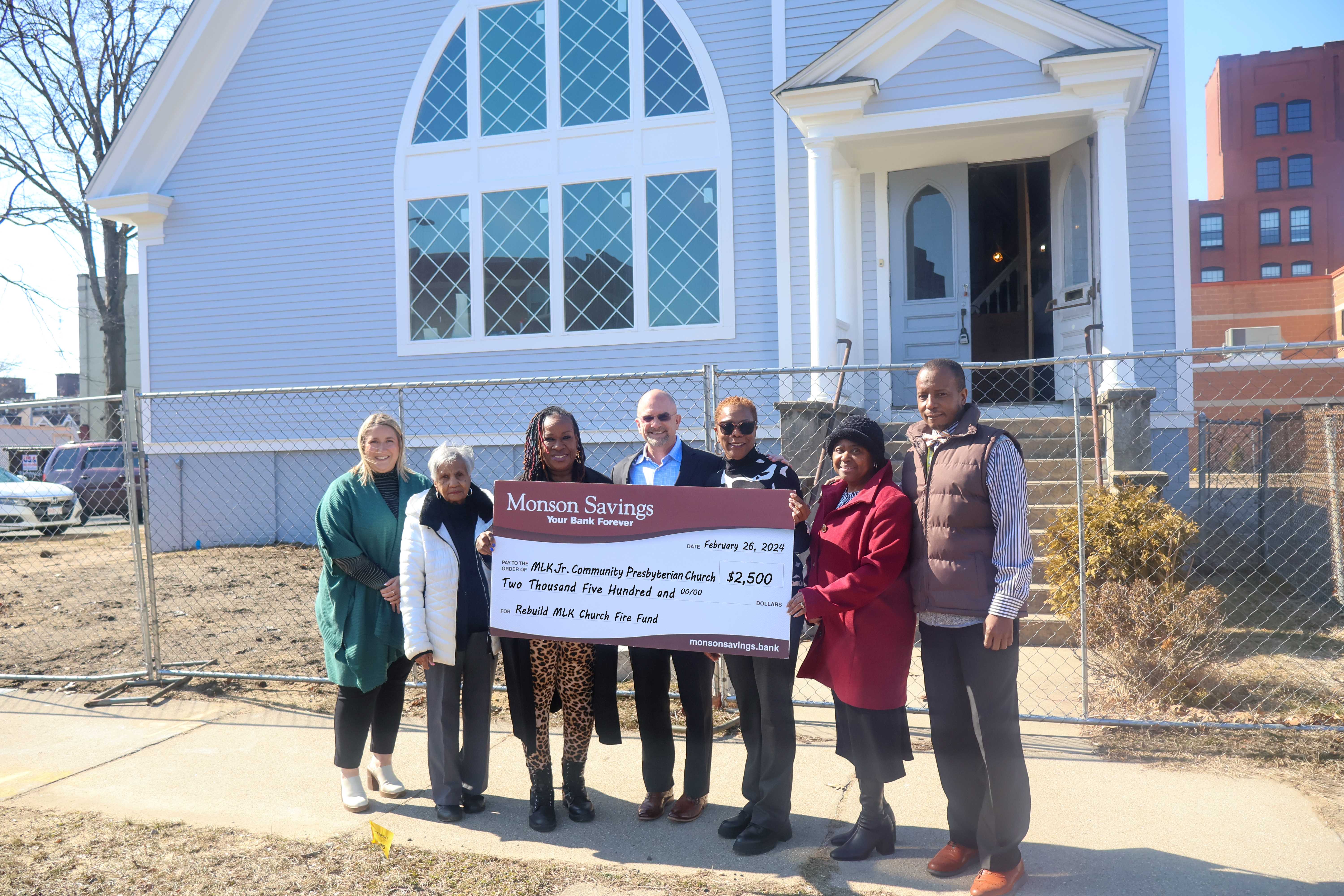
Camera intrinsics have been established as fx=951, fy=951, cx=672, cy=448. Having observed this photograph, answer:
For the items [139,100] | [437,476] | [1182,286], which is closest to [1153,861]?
[437,476]

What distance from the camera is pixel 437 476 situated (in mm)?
4121

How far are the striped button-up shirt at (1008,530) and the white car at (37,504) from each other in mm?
16433

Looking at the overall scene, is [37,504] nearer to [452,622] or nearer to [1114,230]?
[452,622]

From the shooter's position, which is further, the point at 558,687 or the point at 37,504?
the point at 37,504

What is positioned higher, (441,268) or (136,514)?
(441,268)

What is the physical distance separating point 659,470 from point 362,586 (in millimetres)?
1469

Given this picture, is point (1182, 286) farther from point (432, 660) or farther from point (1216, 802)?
point (432, 660)

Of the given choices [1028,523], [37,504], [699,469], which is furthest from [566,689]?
[37,504]

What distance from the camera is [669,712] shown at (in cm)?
407

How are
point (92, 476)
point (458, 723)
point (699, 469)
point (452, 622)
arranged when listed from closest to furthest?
point (699, 469), point (452, 622), point (458, 723), point (92, 476)

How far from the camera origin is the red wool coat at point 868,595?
343 centimetres

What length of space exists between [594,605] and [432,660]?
78cm

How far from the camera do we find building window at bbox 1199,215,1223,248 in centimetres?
4897

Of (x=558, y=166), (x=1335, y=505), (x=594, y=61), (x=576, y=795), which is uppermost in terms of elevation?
(x=594, y=61)
